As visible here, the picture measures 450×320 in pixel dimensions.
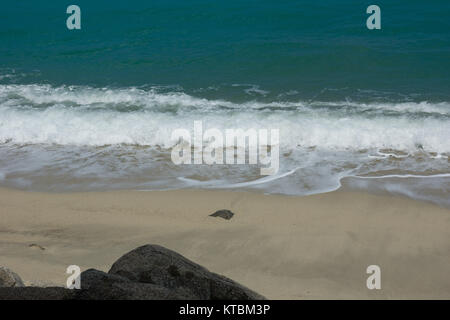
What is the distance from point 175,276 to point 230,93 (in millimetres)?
10746

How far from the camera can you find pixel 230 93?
14047 mm

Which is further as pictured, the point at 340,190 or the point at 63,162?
the point at 63,162

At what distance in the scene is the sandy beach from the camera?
609cm

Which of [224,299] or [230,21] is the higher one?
[230,21]

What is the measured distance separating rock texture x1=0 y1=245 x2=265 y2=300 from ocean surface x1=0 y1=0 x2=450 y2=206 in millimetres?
4820

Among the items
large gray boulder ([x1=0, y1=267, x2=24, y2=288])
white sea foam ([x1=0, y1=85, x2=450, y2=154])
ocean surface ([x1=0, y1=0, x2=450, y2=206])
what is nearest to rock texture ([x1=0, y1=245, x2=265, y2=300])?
large gray boulder ([x1=0, y1=267, x2=24, y2=288])

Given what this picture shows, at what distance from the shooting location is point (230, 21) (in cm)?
2014

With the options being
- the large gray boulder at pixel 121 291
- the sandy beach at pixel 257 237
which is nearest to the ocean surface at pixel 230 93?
the sandy beach at pixel 257 237

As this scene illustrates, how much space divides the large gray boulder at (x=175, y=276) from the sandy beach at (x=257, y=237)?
204 centimetres

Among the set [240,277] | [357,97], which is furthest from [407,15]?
[240,277]

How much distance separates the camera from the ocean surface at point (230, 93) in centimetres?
932

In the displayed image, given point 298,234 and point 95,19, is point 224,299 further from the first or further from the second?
point 95,19

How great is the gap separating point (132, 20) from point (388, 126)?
13732 millimetres
